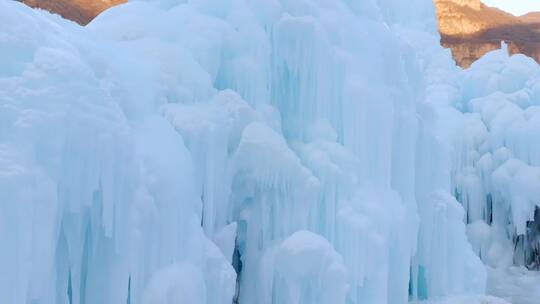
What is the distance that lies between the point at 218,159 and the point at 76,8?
20431mm

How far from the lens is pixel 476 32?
36812mm

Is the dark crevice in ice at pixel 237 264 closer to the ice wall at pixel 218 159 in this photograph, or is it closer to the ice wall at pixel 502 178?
the ice wall at pixel 218 159

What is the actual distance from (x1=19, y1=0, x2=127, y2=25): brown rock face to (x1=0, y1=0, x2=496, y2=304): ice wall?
16.7 m

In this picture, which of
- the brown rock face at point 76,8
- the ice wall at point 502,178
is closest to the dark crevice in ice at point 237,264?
the ice wall at point 502,178

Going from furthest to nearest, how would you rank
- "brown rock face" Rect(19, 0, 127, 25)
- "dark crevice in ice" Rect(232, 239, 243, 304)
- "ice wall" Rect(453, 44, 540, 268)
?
"brown rock face" Rect(19, 0, 127, 25), "ice wall" Rect(453, 44, 540, 268), "dark crevice in ice" Rect(232, 239, 243, 304)

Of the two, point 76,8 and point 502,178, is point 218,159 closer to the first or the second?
point 502,178

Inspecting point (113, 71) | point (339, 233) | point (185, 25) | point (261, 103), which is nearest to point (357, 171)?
point (339, 233)

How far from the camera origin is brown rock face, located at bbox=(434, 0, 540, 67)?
3634 centimetres

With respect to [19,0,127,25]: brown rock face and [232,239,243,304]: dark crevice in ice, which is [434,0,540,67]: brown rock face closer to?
[19,0,127,25]: brown rock face

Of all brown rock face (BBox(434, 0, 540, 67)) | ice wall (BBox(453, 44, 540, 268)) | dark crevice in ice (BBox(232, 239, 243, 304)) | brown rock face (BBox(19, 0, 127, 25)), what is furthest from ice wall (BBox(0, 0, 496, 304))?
brown rock face (BBox(434, 0, 540, 67))

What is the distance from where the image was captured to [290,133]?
9594 mm

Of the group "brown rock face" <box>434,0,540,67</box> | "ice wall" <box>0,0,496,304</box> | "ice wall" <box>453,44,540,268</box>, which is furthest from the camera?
"brown rock face" <box>434,0,540,67</box>

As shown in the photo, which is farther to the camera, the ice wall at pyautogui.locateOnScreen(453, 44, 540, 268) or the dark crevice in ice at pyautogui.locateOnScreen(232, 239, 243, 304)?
the ice wall at pyautogui.locateOnScreen(453, 44, 540, 268)

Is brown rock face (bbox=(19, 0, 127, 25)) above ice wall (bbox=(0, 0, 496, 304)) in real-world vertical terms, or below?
above
